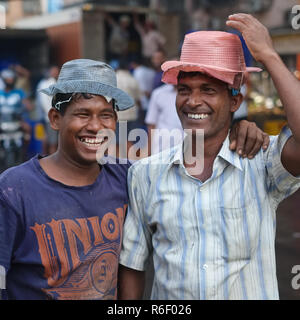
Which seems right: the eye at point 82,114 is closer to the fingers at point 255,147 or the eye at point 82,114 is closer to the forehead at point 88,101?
the forehead at point 88,101

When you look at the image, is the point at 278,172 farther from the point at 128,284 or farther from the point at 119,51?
the point at 119,51

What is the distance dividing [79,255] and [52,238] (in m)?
0.14

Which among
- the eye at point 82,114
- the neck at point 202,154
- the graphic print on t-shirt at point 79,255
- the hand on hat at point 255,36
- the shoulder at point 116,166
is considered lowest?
the graphic print on t-shirt at point 79,255

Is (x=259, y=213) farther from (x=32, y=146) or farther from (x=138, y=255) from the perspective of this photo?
(x=32, y=146)

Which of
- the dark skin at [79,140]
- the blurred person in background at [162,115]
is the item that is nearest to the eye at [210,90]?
the dark skin at [79,140]

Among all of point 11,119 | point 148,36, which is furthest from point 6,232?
point 148,36

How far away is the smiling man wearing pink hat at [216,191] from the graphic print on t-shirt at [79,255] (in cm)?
12

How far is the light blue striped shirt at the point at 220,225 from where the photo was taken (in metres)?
2.16

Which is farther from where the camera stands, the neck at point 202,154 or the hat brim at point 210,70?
the neck at point 202,154

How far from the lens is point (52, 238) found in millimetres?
2197
